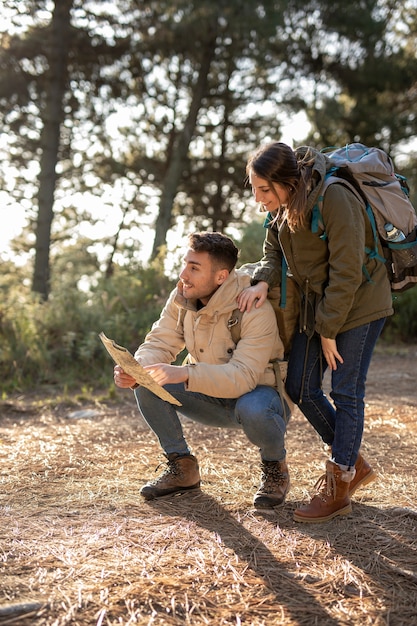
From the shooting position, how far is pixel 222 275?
338 cm

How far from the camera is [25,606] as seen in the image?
209 centimetres

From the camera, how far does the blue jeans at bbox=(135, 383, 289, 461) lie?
3.14m

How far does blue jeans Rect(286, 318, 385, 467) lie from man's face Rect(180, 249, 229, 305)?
1.71 ft

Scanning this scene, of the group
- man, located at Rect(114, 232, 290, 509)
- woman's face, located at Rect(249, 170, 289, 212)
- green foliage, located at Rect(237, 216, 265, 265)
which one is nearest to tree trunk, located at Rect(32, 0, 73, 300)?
green foliage, located at Rect(237, 216, 265, 265)

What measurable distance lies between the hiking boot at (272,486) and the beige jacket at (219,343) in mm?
408

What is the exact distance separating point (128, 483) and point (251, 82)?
12.7 meters

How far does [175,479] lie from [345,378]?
1.04 meters

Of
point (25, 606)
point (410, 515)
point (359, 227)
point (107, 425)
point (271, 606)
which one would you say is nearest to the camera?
point (25, 606)

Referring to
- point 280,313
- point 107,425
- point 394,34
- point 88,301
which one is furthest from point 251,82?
point 280,313

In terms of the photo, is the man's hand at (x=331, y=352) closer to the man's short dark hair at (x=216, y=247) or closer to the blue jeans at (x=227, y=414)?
the blue jeans at (x=227, y=414)

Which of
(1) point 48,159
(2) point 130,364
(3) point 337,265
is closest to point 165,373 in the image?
(2) point 130,364

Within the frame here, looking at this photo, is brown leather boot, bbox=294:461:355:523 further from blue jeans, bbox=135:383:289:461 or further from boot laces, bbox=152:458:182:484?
boot laces, bbox=152:458:182:484

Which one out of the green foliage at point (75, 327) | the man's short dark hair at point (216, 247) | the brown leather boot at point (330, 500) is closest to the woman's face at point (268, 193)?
the man's short dark hair at point (216, 247)

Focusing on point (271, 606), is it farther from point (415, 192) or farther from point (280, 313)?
point (415, 192)
